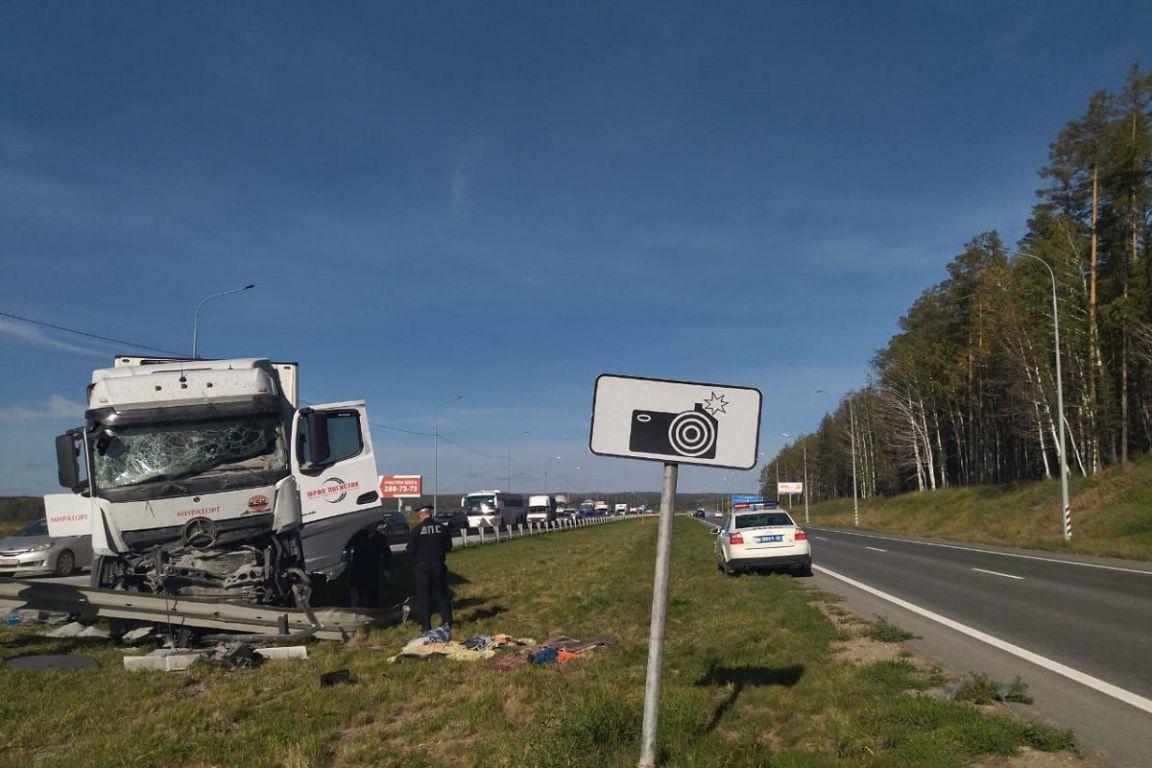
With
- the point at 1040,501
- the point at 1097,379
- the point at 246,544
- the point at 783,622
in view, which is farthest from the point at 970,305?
the point at 246,544

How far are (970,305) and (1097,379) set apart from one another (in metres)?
15.2

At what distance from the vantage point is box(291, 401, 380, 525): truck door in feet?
38.4

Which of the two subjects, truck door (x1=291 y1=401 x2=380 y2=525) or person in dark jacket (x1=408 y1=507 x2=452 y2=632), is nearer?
person in dark jacket (x1=408 y1=507 x2=452 y2=632)

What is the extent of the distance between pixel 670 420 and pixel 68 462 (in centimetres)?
912

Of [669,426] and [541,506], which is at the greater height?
[669,426]

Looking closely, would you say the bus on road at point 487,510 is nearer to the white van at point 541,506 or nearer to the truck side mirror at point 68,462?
the white van at point 541,506

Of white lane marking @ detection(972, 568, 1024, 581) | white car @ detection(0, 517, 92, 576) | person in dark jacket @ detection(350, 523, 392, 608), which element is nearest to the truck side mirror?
person in dark jacket @ detection(350, 523, 392, 608)

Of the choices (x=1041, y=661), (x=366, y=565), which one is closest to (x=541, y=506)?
(x=366, y=565)

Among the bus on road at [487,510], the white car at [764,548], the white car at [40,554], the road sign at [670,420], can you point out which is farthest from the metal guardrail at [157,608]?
the bus on road at [487,510]

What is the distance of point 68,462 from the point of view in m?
10.4

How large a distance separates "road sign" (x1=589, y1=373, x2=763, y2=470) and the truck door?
25.5 ft

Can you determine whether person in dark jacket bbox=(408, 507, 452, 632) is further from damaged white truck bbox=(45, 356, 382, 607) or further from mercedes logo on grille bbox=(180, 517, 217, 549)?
mercedes logo on grille bbox=(180, 517, 217, 549)

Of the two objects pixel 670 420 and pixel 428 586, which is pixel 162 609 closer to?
pixel 428 586

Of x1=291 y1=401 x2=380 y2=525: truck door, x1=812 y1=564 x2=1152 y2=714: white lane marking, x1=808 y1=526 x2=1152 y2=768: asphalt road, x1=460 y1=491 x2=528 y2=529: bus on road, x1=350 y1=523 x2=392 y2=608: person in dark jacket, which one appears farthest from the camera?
x1=460 y1=491 x2=528 y2=529: bus on road
